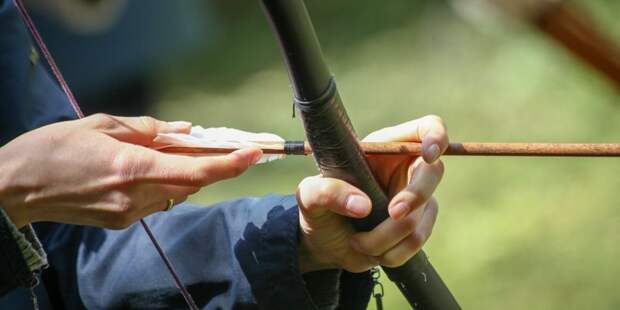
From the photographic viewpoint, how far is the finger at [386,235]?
44.8 inches

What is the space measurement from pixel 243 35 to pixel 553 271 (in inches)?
65.0

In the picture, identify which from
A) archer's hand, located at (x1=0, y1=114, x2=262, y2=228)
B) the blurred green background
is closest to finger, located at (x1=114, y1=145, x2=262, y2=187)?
archer's hand, located at (x1=0, y1=114, x2=262, y2=228)

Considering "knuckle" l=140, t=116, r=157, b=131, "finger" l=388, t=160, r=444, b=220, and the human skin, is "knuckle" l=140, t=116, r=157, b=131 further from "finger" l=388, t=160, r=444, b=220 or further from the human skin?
"finger" l=388, t=160, r=444, b=220

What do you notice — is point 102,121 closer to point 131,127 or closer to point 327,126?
point 131,127

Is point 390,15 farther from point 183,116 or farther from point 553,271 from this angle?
point 553,271

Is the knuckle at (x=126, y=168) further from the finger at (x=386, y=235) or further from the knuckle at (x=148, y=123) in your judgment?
the finger at (x=386, y=235)

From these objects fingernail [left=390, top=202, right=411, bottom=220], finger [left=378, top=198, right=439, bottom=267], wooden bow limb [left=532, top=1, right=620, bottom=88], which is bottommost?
finger [left=378, top=198, right=439, bottom=267]

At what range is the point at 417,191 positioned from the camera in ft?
3.60

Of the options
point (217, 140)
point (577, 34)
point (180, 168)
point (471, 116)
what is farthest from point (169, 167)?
point (471, 116)

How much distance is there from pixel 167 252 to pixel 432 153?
0.43 m

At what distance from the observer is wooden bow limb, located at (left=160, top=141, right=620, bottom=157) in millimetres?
1095

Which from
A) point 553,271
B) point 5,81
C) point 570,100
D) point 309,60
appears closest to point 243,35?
point 570,100

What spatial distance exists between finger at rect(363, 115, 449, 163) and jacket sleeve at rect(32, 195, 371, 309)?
0.15 m

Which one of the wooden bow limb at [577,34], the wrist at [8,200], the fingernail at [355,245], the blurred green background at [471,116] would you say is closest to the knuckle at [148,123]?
the wrist at [8,200]
